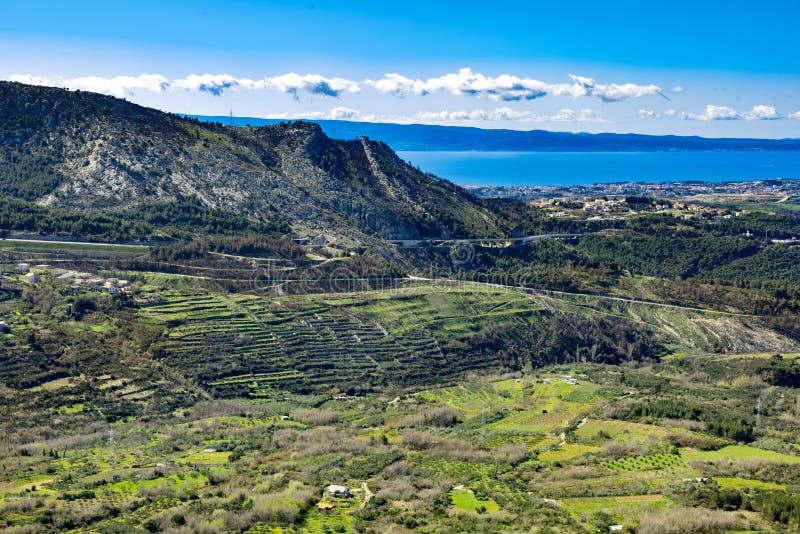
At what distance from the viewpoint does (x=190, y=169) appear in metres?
127

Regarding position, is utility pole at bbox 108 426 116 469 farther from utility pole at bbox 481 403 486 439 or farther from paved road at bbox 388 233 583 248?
paved road at bbox 388 233 583 248

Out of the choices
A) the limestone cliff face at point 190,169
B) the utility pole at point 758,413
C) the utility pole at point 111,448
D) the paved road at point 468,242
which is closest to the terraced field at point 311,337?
the utility pole at point 111,448

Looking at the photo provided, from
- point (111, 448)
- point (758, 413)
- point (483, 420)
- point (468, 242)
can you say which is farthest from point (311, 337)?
point (468, 242)

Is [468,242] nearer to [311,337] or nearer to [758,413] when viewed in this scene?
[311,337]

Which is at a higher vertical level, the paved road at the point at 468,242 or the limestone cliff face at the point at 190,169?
the limestone cliff face at the point at 190,169

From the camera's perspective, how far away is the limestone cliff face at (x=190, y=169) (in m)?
120

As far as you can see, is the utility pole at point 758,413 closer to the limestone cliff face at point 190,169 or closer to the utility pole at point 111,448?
the utility pole at point 111,448

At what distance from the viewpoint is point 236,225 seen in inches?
4505

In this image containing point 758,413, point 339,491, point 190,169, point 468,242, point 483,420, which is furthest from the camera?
point 468,242

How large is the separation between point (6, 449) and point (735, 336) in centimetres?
7993

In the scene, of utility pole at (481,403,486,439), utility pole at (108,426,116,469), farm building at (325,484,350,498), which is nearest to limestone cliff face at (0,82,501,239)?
utility pole at (481,403,486,439)

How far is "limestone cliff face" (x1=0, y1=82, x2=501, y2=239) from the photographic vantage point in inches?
4727

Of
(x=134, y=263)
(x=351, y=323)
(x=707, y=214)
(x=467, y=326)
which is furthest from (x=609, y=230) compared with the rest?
(x=134, y=263)

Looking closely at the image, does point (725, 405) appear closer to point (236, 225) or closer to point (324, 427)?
point (324, 427)
